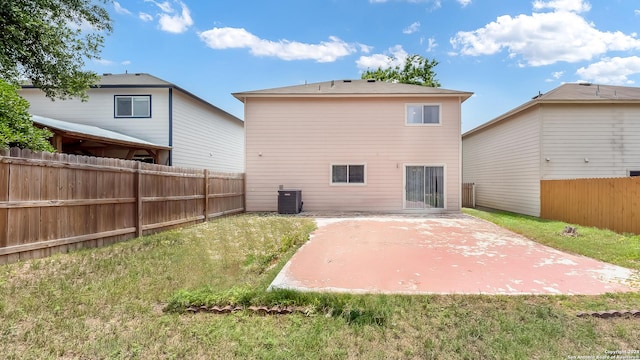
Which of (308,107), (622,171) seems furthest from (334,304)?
(622,171)

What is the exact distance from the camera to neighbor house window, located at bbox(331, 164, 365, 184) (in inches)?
514

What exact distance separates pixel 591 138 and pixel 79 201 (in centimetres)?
1556

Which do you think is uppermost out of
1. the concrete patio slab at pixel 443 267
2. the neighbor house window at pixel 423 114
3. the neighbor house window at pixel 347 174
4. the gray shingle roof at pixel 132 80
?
the gray shingle roof at pixel 132 80

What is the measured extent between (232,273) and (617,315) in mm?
4535

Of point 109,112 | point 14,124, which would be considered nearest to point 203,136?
point 109,112

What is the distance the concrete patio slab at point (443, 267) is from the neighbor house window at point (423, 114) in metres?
6.42

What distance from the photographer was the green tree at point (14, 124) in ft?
15.5

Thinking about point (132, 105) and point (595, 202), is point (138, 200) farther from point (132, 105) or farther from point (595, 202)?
point (595, 202)

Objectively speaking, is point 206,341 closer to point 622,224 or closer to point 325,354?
point 325,354

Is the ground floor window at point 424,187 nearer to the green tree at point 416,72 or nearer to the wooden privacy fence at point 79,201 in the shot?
the wooden privacy fence at point 79,201

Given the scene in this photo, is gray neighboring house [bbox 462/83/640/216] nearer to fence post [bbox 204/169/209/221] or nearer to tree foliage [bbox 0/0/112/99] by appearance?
fence post [bbox 204/169/209/221]

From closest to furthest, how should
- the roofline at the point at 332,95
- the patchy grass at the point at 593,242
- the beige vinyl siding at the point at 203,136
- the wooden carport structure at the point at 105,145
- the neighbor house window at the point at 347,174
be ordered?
the patchy grass at the point at 593,242 → the wooden carport structure at the point at 105,145 → the roofline at the point at 332,95 → the neighbor house window at the point at 347,174 → the beige vinyl siding at the point at 203,136

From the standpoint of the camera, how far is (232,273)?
→ 4.55 m

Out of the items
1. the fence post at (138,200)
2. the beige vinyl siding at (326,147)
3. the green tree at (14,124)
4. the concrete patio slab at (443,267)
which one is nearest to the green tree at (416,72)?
the beige vinyl siding at (326,147)
